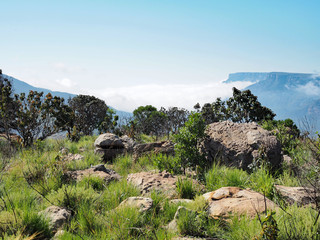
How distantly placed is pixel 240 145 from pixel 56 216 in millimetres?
6025

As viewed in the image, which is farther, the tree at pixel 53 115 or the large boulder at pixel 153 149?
the tree at pixel 53 115

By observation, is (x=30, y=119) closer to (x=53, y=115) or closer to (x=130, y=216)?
(x=53, y=115)

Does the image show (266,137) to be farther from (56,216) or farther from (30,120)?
(30,120)

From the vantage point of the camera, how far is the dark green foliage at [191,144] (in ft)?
28.2

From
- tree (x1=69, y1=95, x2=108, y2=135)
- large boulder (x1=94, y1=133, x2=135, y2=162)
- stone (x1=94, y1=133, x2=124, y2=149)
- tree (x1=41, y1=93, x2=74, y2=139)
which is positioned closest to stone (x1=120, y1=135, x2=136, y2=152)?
large boulder (x1=94, y1=133, x2=135, y2=162)

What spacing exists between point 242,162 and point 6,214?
6613mm

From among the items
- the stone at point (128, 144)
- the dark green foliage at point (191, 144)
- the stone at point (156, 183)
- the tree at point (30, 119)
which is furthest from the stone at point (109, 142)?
the stone at point (156, 183)

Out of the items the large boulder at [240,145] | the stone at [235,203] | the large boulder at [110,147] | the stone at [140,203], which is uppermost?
the large boulder at [240,145]

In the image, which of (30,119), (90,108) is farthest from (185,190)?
(90,108)

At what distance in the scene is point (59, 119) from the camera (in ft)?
64.9

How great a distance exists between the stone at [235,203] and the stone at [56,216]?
2817mm

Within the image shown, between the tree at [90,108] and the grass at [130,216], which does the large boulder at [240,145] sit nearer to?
the grass at [130,216]

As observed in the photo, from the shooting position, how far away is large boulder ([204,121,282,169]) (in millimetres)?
8453

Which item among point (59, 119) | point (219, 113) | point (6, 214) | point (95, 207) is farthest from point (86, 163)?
point (219, 113)
